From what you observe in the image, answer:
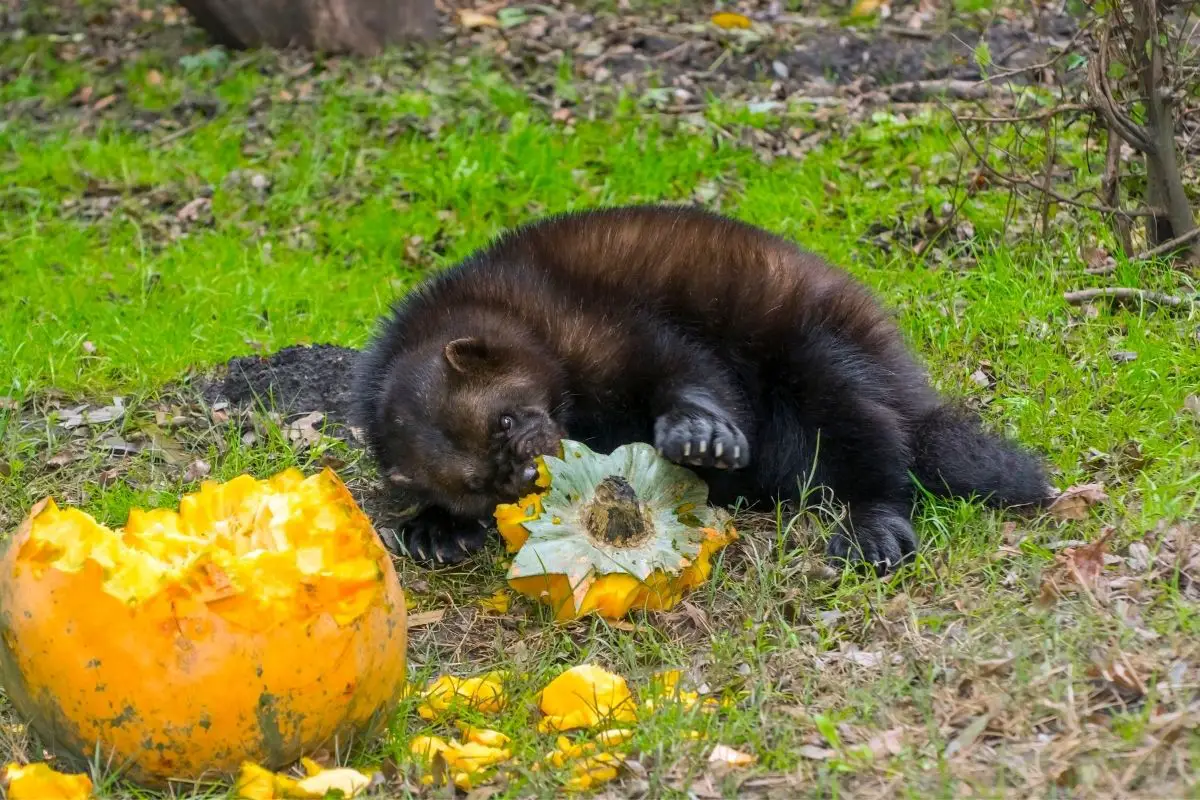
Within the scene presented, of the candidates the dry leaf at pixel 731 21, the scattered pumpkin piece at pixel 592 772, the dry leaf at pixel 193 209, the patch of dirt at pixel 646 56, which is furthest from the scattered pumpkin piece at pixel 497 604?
the dry leaf at pixel 731 21

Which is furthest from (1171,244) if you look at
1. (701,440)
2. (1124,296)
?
(701,440)

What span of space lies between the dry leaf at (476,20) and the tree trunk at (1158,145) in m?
5.66

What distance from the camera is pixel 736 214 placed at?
289 inches

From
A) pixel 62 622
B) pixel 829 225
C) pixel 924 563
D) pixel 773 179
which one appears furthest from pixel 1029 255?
pixel 62 622

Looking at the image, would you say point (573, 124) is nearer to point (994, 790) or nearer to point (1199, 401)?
point (1199, 401)

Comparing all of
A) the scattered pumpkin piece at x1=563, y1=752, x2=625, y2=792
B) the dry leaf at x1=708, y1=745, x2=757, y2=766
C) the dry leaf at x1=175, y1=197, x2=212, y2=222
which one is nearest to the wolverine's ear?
the scattered pumpkin piece at x1=563, y1=752, x2=625, y2=792

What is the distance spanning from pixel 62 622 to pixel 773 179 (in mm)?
5254

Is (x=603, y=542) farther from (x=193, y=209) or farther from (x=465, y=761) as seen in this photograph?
(x=193, y=209)

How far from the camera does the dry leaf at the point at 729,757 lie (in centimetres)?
331

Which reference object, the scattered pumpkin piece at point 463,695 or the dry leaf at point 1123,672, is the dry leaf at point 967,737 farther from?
the scattered pumpkin piece at point 463,695

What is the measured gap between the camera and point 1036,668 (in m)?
3.45

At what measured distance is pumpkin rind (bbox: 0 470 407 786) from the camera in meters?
3.22

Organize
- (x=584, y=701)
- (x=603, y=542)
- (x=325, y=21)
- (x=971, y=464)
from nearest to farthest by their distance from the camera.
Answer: (x=584, y=701), (x=603, y=542), (x=971, y=464), (x=325, y=21)

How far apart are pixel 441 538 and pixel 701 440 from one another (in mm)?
1033
